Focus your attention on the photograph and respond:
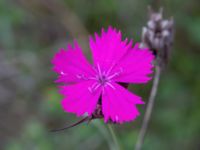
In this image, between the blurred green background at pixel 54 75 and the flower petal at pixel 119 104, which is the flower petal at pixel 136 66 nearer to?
the flower petal at pixel 119 104

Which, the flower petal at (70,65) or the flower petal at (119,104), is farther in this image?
the flower petal at (70,65)

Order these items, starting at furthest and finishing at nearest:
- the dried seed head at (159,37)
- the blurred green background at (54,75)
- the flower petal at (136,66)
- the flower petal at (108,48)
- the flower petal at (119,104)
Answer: the blurred green background at (54,75) < the dried seed head at (159,37) < the flower petal at (108,48) < the flower petal at (136,66) < the flower petal at (119,104)

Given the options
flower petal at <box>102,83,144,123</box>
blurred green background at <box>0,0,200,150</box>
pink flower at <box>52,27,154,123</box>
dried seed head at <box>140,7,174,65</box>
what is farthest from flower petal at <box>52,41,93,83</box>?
blurred green background at <box>0,0,200,150</box>

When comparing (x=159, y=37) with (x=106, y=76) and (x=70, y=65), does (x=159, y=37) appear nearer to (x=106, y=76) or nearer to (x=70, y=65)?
(x=106, y=76)

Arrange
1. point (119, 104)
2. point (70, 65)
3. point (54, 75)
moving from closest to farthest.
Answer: point (119, 104), point (70, 65), point (54, 75)

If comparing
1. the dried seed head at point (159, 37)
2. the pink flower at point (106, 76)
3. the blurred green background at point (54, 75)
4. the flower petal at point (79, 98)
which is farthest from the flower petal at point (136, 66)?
the blurred green background at point (54, 75)

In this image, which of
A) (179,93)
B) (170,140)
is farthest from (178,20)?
(170,140)

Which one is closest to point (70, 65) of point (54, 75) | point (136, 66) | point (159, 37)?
point (136, 66)

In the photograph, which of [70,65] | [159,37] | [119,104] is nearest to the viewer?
[119,104]
